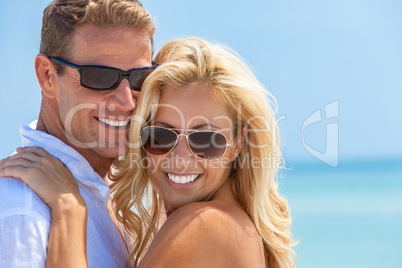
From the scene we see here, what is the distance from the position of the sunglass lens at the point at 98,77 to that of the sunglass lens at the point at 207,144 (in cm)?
59

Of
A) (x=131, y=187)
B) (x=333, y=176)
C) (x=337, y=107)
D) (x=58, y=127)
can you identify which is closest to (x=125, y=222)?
(x=131, y=187)

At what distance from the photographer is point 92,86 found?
3.09 m

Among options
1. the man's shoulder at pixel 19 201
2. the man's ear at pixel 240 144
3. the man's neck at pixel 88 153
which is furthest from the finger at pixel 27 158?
the man's ear at pixel 240 144

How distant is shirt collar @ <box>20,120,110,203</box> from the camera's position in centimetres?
289

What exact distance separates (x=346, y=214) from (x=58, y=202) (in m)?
16.0

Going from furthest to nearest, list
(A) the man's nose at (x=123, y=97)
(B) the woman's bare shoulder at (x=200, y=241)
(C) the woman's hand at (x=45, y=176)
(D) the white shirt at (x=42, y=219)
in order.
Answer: (A) the man's nose at (x=123, y=97) → (B) the woman's bare shoulder at (x=200, y=241) → (C) the woman's hand at (x=45, y=176) → (D) the white shirt at (x=42, y=219)

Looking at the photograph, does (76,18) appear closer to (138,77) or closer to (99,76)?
(99,76)

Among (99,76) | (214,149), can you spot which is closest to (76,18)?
(99,76)

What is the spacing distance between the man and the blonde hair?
14cm

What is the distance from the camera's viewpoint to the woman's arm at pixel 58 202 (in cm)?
241

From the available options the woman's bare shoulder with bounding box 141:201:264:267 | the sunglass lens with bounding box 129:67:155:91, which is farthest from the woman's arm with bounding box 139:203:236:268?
the sunglass lens with bounding box 129:67:155:91

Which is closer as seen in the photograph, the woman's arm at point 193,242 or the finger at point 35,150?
the woman's arm at point 193,242

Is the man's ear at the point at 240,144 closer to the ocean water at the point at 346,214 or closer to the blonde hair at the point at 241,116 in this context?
the blonde hair at the point at 241,116

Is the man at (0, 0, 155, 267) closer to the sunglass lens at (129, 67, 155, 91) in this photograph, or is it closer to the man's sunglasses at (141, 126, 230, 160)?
the sunglass lens at (129, 67, 155, 91)
